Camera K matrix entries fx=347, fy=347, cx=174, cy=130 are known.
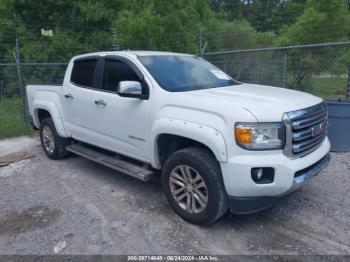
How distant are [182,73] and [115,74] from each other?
956 millimetres

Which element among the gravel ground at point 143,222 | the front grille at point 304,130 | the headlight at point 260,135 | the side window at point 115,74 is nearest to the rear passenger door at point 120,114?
the side window at point 115,74

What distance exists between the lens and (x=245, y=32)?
22.5 m

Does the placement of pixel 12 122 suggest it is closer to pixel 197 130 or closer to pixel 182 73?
pixel 182 73

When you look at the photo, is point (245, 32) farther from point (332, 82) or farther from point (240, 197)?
point (240, 197)

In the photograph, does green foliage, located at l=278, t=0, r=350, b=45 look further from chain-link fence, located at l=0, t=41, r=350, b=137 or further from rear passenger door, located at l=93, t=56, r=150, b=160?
rear passenger door, located at l=93, t=56, r=150, b=160

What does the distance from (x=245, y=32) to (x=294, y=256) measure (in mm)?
20958

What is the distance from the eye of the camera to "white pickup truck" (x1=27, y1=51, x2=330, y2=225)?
129 inches

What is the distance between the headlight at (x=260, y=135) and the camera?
3238 millimetres

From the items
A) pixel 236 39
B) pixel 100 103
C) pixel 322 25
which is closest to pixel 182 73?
pixel 100 103

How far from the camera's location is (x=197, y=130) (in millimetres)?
3504

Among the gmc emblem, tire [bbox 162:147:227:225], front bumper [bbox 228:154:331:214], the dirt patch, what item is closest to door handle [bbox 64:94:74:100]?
the dirt patch

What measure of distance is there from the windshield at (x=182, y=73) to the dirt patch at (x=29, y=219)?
204 centimetres

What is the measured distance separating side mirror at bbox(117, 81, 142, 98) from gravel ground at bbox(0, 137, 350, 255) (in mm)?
1381

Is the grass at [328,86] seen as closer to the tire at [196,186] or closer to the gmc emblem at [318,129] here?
the gmc emblem at [318,129]
